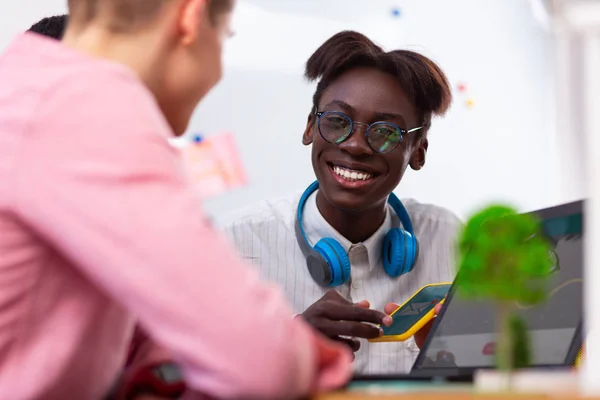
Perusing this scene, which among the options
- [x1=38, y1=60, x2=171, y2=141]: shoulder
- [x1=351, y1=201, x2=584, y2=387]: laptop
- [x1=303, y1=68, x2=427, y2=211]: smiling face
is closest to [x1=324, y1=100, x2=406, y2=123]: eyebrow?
[x1=303, y1=68, x2=427, y2=211]: smiling face

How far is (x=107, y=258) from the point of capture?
551 mm

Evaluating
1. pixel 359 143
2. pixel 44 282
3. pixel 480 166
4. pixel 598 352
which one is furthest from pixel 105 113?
pixel 480 166

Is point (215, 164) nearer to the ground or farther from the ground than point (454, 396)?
nearer to the ground

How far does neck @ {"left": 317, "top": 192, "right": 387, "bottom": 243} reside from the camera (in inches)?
73.2

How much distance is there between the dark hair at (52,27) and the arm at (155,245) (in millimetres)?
1037

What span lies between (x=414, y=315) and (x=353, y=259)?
61cm

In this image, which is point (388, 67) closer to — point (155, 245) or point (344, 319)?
point (344, 319)

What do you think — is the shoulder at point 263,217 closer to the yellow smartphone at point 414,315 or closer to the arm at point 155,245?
the yellow smartphone at point 414,315

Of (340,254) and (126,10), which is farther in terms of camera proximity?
(340,254)

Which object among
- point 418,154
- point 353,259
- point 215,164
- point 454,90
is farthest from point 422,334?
point 454,90

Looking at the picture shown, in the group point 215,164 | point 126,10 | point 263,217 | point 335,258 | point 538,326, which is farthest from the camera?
point 215,164

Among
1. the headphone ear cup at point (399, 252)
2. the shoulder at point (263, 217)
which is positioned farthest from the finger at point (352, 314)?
the shoulder at point (263, 217)

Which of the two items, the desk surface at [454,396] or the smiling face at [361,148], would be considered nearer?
the desk surface at [454,396]

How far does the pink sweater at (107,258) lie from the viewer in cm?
54
